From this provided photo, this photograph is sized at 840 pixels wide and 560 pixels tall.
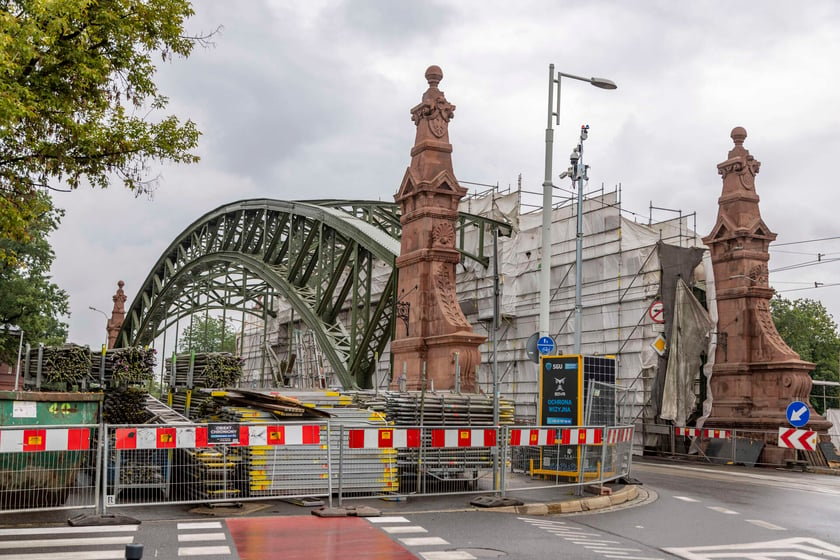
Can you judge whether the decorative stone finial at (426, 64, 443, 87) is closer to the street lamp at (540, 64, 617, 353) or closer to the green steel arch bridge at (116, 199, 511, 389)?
the green steel arch bridge at (116, 199, 511, 389)

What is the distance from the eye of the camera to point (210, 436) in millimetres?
12297

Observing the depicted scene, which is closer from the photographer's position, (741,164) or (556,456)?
(556,456)

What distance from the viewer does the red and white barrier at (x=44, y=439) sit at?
11.4 metres

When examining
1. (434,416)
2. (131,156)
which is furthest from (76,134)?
(434,416)

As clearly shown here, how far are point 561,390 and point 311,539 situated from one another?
8109 millimetres

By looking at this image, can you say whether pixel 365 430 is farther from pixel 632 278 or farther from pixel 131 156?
pixel 632 278

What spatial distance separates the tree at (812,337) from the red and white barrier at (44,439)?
68300mm

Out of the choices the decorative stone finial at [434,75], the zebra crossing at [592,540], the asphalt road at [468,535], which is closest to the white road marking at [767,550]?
the asphalt road at [468,535]

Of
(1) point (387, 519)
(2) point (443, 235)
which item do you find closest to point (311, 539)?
(1) point (387, 519)

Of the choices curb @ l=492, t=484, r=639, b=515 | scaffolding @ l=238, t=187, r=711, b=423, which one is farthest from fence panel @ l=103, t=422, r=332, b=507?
scaffolding @ l=238, t=187, r=711, b=423

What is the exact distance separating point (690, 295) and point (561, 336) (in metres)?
7.53

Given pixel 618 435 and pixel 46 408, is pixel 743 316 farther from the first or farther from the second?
pixel 46 408

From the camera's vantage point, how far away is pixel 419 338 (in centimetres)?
2595

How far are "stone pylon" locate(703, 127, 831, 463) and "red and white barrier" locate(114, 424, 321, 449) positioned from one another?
2135 centimetres
